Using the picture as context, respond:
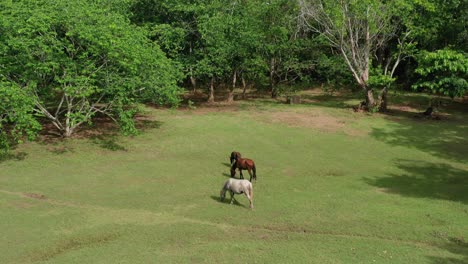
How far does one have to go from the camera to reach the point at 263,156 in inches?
1000

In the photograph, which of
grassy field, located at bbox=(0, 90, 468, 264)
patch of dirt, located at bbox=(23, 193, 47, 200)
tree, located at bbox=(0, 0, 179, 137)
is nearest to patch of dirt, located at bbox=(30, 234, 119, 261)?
grassy field, located at bbox=(0, 90, 468, 264)

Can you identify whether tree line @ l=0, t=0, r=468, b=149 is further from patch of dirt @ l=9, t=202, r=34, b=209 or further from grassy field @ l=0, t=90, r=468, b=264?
patch of dirt @ l=9, t=202, r=34, b=209

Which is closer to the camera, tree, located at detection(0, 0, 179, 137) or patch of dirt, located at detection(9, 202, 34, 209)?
patch of dirt, located at detection(9, 202, 34, 209)

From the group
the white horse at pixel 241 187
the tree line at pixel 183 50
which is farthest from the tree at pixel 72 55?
the white horse at pixel 241 187

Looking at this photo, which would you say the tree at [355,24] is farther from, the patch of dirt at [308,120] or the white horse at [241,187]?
the white horse at [241,187]

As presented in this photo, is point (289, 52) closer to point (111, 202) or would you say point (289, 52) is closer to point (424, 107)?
point (424, 107)

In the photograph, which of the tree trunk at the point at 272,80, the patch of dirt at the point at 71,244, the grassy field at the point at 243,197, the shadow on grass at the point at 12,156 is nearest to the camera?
the patch of dirt at the point at 71,244

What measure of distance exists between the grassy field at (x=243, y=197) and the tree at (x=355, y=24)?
7.05m

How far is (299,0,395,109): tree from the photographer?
34.9 metres

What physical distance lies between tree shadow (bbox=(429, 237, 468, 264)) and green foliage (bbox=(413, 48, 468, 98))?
19697 mm

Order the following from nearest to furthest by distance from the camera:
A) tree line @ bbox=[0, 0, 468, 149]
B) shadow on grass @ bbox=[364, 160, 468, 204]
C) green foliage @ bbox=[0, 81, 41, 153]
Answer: shadow on grass @ bbox=[364, 160, 468, 204]
green foliage @ bbox=[0, 81, 41, 153]
tree line @ bbox=[0, 0, 468, 149]

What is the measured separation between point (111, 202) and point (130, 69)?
9.98 metres

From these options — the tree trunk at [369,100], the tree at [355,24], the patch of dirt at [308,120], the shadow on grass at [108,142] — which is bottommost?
the shadow on grass at [108,142]

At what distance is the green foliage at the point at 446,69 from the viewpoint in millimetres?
31344
